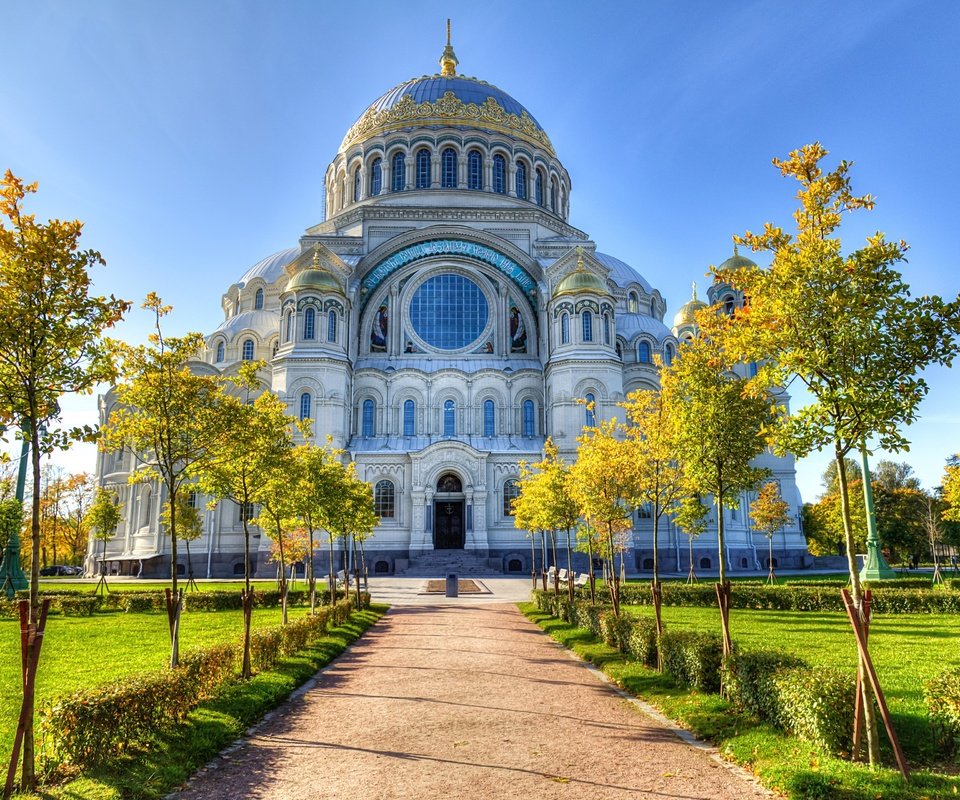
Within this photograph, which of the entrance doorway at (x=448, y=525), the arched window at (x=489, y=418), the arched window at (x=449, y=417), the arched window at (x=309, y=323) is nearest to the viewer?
the arched window at (x=309, y=323)

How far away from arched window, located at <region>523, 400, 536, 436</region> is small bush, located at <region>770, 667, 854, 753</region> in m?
38.3

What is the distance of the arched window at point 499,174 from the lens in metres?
56.2

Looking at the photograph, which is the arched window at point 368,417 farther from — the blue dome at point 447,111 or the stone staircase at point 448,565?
the blue dome at point 447,111

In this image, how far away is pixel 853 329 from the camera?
26.6ft

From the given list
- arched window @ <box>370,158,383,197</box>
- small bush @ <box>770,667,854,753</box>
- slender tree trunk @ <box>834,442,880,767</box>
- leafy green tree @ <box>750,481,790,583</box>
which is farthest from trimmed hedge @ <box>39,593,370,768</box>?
arched window @ <box>370,158,383,197</box>

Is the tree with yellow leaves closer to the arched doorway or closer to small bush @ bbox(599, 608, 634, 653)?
small bush @ bbox(599, 608, 634, 653)

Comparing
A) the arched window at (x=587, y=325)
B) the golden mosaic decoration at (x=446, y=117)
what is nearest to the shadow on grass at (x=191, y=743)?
the arched window at (x=587, y=325)

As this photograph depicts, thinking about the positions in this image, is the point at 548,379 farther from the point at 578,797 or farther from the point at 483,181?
the point at 578,797

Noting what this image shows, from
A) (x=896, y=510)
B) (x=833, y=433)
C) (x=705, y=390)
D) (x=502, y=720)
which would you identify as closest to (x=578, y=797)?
(x=502, y=720)

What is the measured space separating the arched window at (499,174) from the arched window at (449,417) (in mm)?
19257

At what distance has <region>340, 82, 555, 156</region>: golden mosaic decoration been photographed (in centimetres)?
5638

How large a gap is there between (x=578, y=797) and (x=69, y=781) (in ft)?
17.0

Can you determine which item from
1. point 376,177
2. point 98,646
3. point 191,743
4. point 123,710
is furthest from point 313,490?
point 376,177

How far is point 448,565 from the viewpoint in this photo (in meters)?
41.8
